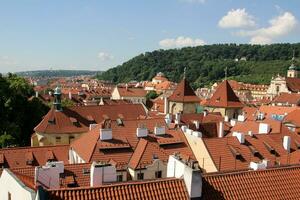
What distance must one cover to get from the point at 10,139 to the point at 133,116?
49.0ft

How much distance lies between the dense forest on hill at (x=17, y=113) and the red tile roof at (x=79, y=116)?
2752 mm

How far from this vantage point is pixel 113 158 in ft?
85.8

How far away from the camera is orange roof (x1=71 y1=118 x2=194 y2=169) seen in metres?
26.0

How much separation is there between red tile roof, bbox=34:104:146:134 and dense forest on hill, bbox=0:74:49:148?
2752 millimetres

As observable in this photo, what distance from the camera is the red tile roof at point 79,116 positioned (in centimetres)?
4088

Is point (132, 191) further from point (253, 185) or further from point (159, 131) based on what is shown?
point (159, 131)

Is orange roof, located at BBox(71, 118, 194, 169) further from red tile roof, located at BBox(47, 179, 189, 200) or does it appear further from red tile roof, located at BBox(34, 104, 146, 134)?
red tile roof, located at BBox(34, 104, 146, 134)

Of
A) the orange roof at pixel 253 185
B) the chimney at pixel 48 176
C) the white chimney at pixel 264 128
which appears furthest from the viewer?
the white chimney at pixel 264 128

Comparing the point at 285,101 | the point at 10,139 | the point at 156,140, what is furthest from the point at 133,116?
the point at 285,101

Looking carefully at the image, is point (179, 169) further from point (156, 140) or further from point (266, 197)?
point (156, 140)

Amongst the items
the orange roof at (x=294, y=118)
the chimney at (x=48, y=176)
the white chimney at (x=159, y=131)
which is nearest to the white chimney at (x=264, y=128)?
the white chimney at (x=159, y=131)

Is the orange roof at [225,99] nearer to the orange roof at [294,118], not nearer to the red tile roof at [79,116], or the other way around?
the orange roof at [294,118]

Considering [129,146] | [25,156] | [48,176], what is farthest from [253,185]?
[25,156]

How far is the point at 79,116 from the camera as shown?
1715 inches
